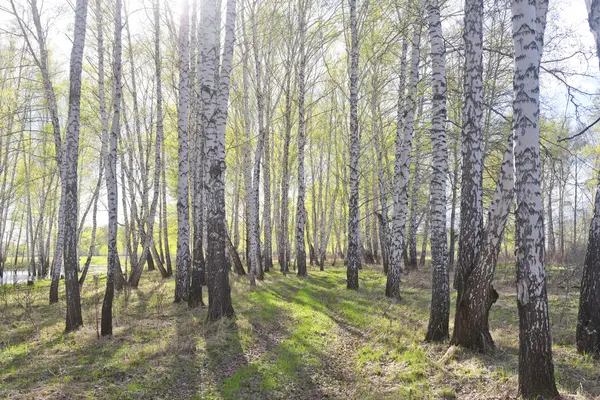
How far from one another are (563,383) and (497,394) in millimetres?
945

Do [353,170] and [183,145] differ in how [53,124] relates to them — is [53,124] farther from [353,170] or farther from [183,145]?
[353,170]

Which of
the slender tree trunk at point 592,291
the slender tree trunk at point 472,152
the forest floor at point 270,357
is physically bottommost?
the forest floor at point 270,357

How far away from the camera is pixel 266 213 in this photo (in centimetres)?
1802

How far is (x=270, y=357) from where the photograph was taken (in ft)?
19.8

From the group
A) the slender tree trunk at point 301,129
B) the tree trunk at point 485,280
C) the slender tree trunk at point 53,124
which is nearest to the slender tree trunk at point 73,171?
the slender tree trunk at point 53,124

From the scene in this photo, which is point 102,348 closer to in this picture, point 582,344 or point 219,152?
point 219,152

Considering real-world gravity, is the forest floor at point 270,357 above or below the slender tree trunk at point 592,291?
below

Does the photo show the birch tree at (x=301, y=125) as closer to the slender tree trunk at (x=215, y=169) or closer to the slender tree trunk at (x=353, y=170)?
the slender tree trunk at (x=353, y=170)

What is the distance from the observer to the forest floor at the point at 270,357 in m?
4.68

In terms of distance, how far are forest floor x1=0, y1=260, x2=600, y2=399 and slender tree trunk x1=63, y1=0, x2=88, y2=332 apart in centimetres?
87

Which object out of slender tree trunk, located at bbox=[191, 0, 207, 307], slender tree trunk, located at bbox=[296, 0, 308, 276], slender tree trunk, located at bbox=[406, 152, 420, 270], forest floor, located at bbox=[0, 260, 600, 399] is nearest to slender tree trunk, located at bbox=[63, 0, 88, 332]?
forest floor, located at bbox=[0, 260, 600, 399]

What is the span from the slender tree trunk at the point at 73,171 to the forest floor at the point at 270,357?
87 cm

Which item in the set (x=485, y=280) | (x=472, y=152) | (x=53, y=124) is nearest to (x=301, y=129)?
(x=53, y=124)

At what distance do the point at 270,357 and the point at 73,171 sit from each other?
5.20m
